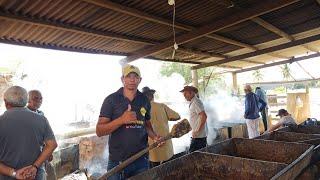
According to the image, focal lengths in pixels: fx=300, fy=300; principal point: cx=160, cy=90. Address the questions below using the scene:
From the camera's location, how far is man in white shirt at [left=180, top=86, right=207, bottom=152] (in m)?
5.52

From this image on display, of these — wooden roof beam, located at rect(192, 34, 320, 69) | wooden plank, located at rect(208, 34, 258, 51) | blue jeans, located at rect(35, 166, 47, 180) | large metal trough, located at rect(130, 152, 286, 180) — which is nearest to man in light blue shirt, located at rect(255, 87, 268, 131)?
wooden roof beam, located at rect(192, 34, 320, 69)

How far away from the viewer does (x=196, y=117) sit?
5.64 metres

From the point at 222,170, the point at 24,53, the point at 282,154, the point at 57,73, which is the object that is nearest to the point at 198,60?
the point at 57,73

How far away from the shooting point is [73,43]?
5645mm

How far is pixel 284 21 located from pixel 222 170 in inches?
189

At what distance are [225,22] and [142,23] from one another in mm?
1593

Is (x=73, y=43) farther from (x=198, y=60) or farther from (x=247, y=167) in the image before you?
(x=198, y=60)

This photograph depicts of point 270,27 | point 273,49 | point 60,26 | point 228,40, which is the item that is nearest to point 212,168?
point 60,26

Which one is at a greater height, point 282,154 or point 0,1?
point 0,1

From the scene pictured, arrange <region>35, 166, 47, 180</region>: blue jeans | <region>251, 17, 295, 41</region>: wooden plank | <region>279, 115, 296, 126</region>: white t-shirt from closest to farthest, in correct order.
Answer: <region>35, 166, 47, 180</region>: blue jeans < <region>251, 17, 295, 41</region>: wooden plank < <region>279, 115, 296, 126</region>: white t-shirt

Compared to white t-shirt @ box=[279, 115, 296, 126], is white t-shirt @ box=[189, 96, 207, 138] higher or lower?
higher

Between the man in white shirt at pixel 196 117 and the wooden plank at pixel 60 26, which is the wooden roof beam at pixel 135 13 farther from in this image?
the man in white shirt at pixel 196 117

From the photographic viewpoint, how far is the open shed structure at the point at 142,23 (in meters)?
4.21

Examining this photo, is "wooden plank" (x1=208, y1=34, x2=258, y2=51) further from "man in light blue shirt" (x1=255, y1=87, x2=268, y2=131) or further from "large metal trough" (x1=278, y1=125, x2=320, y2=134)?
"large metal trough" (x1=278, y1=125, x2=320, y2=134)
